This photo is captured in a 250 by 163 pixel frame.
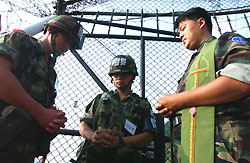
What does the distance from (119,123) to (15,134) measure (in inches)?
41.9

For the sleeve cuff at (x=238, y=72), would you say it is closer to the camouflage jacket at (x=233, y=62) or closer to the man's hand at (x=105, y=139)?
the camouflage jacket at (x=233, y=62)

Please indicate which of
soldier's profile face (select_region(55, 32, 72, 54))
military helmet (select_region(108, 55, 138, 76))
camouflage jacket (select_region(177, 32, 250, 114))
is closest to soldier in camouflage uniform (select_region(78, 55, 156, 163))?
military helmet (select_region(108, 55, 138, 76))

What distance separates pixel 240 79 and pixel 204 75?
0.88 feet

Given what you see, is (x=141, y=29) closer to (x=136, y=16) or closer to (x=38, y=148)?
(x=136, y=16)

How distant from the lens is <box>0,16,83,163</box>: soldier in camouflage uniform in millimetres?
1467

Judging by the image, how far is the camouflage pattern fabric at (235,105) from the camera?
1.27 meters

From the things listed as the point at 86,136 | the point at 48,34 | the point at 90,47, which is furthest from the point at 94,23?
the point at 86,136

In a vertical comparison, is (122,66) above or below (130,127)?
above

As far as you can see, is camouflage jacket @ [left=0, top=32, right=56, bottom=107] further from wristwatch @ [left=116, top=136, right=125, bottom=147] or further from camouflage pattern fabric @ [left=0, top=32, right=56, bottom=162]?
wristwatch @ [left=116, top=136, right=125, bottom=147]

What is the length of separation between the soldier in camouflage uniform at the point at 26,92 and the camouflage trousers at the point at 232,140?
1.12m

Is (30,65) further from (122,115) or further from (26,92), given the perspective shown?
(122,115)

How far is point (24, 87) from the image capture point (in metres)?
1.67

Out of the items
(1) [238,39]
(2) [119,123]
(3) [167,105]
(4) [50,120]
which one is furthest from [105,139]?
(1) [238,39]

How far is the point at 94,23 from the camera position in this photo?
11.3 ft
